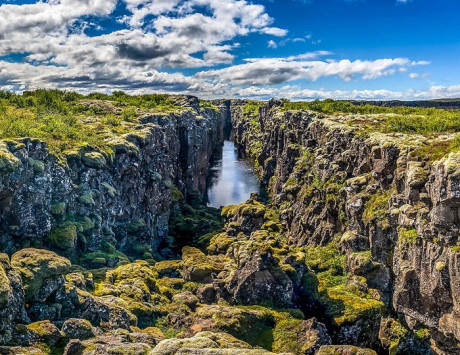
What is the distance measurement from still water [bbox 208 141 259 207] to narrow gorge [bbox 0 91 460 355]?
37543 millimetres

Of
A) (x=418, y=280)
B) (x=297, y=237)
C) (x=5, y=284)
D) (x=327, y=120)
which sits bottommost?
(x=297, y=237)

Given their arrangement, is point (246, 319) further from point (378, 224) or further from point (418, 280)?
point (378, 224)

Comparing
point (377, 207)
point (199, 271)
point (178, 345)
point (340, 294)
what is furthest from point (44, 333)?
point (377, 207)

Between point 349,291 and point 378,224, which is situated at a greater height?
point 378,224

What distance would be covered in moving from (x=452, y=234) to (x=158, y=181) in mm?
43238

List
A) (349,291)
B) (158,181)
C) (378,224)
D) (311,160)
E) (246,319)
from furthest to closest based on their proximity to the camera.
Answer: (311,160) < (158,181) < (378,224) < (349,291) < (246,319)


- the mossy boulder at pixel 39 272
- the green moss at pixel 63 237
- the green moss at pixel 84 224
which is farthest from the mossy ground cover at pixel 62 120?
the mossy boulder at pixel 39 272

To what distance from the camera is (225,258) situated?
47844 mm

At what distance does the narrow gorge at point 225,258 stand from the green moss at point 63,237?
12 cm

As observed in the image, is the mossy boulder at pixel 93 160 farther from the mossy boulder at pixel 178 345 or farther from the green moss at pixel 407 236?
the green moss at pixel 407 236

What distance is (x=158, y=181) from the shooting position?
205 ft

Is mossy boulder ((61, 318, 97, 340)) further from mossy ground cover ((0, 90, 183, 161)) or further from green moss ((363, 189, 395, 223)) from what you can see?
green moss ((363, 189, 395, 223))

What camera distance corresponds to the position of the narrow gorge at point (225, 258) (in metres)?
22.9

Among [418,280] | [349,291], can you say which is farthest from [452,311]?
[349,291]
